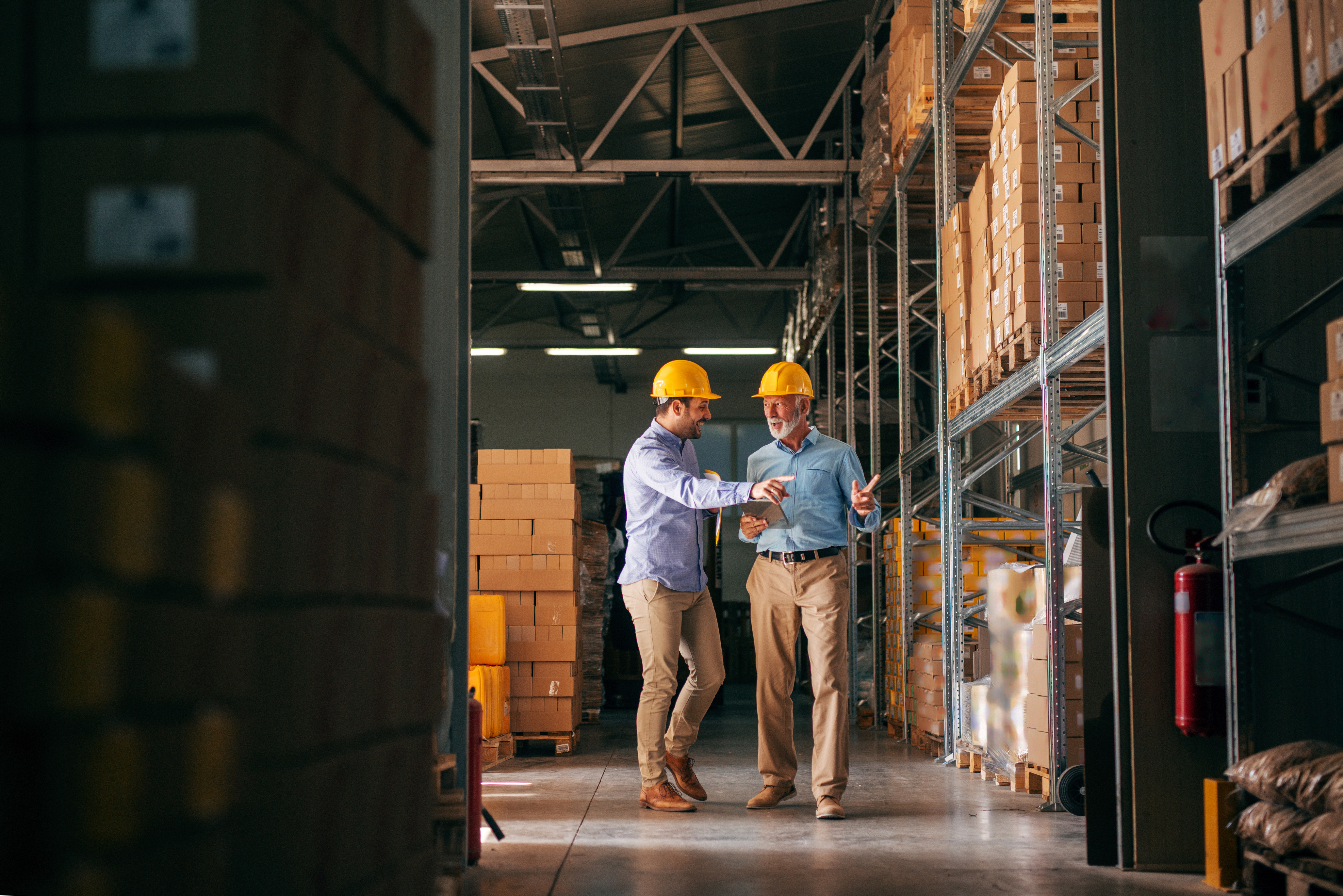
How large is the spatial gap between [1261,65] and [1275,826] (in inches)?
91.3

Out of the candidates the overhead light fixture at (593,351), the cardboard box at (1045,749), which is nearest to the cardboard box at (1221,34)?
the cardboard box at (1045,749)

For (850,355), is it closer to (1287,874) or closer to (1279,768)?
(1279,768)

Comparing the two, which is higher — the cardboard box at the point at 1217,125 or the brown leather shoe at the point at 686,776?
the cardboard box at the point at 1217,125

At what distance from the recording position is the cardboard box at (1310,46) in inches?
133

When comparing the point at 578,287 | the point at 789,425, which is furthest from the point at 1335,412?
the point at 578,287

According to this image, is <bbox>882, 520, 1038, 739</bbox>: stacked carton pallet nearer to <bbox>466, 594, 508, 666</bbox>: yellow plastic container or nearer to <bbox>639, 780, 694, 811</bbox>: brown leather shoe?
<bbox>639, 780, 694, 811</bbox>: brown leather shoe

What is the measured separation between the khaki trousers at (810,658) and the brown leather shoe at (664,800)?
460mm

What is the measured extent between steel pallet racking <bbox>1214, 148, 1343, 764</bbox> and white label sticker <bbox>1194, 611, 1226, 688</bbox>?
0.05 metres

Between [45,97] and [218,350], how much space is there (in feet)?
1.30

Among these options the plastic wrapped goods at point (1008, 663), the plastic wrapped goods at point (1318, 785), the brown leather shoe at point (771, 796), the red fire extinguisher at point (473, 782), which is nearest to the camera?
the plastic wrapped goods at point (1318, 785)

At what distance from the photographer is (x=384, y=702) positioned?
→ 1955mm

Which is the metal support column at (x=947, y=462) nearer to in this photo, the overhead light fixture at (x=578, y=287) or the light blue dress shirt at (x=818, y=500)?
the light blue dress shirt at (x=818, y=500)

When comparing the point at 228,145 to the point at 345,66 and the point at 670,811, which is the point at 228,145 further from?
the point at 670,811

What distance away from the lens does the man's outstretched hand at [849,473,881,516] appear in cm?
572
